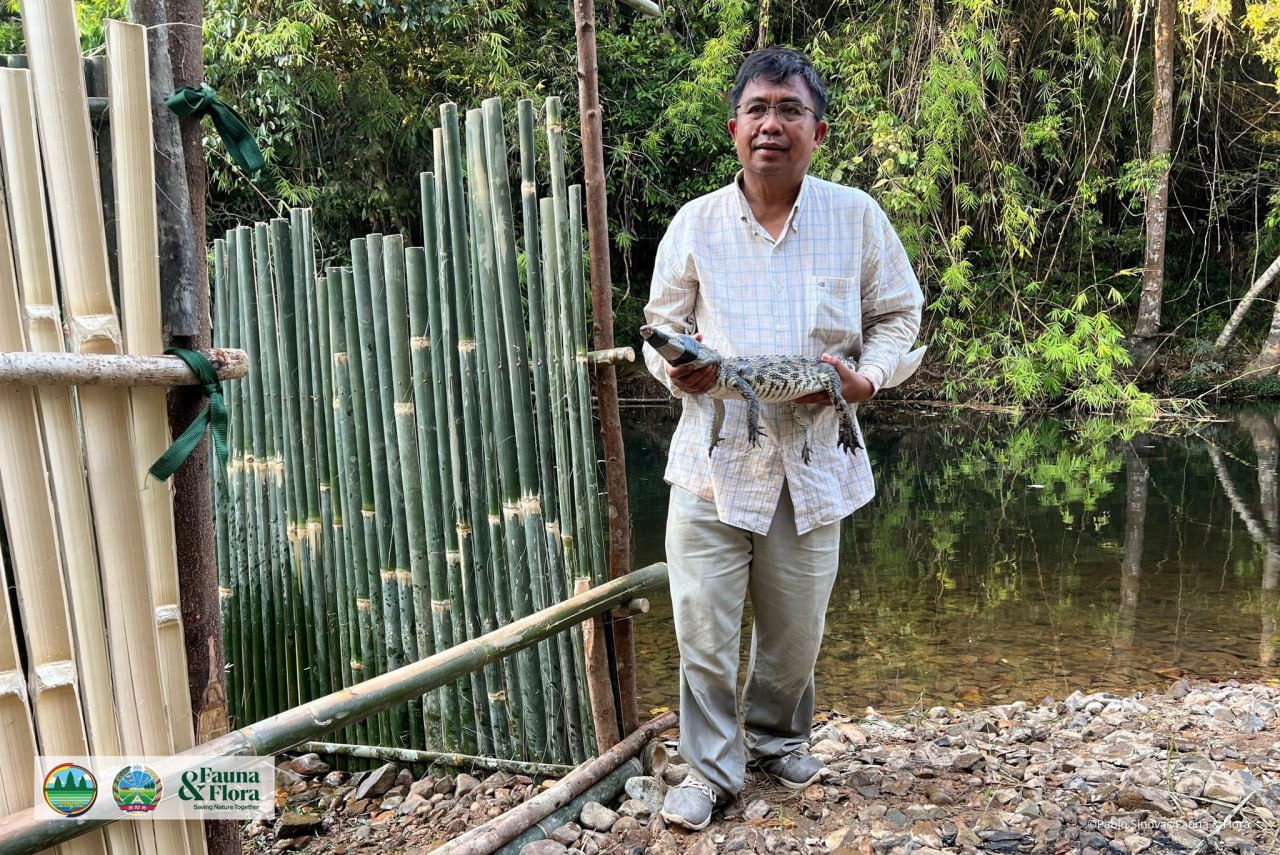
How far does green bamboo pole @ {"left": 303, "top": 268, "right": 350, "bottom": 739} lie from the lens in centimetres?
311

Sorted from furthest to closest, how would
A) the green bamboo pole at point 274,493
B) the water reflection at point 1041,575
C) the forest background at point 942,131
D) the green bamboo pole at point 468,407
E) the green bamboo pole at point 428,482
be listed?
the forest background at point 942,131 < the water reflection at point 1041,575 < the green bamboo pole at point 274,493 < the green bamboo pole at point 428,482 < the green bamboo pole at point 468,407

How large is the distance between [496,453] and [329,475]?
0.73 metres

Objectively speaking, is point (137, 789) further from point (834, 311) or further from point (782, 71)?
point (782, 71)

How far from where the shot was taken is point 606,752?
2.67 m

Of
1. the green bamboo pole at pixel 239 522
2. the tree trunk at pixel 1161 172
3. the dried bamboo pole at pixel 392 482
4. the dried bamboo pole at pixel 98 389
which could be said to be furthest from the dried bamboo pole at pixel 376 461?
the tree trunk at pixel 1161 172

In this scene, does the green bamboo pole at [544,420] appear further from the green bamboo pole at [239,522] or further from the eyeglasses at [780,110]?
the green bamboo pole at [239,522]

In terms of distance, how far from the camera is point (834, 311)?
2271mm

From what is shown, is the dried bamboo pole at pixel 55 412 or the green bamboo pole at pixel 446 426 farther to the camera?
the green bamboo pole at pixel 446 426

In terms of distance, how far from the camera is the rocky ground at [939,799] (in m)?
2.22

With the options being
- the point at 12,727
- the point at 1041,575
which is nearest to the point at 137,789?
the point at 12,727

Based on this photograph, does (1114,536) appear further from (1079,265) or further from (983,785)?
(1079,265)

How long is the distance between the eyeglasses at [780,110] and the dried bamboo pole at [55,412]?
140 cm

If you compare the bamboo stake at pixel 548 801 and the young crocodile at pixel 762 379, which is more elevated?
the young crocodile at pixel 762 379

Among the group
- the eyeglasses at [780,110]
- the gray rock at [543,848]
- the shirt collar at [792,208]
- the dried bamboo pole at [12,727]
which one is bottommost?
the gray rock at [543,848]
